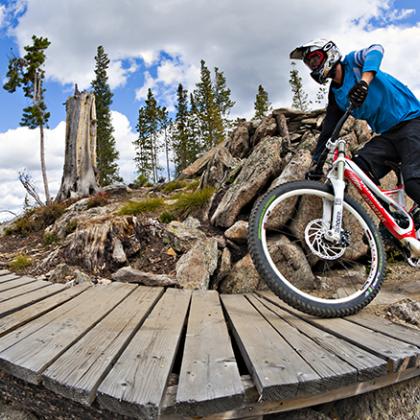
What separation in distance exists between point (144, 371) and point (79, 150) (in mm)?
12025

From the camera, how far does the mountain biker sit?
2.47 meters

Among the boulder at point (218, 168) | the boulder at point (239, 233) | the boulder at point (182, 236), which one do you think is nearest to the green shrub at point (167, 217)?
the boulder at point (182, 236)

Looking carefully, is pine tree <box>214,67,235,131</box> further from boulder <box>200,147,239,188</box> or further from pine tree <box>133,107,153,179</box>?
boulder <box>200,147,239,188</box>

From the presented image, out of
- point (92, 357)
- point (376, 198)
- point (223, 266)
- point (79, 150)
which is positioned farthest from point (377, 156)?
point (79, 150)

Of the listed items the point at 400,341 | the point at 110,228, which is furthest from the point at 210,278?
the point at 400,341

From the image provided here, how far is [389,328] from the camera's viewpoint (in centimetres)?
185

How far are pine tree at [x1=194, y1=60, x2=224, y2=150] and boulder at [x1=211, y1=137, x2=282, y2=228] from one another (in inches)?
1216

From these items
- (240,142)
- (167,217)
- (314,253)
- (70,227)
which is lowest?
(314,253)

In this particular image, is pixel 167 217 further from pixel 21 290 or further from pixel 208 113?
pixel 208 113

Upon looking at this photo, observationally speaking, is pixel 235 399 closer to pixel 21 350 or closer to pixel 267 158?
pixel 21 350

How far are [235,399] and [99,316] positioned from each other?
1327 mm

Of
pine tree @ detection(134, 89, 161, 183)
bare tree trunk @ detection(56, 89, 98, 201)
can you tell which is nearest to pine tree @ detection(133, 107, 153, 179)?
pine tree @ detection(134, 89, 161, 183)

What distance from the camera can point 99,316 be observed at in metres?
2.09

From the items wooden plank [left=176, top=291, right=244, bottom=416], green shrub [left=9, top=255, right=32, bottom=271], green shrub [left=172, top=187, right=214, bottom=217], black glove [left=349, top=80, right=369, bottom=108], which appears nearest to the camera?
wooden plank [left=176, top=291, right=244, bottom=416]
